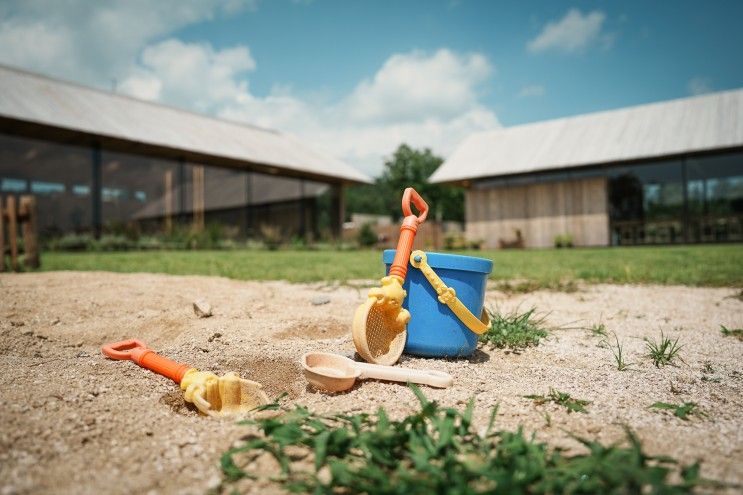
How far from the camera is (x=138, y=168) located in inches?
615

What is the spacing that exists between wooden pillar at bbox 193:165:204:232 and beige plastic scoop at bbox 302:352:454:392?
1575 cm

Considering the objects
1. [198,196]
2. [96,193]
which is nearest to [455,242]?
[198,196]

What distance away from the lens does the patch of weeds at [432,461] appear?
4.03 feet

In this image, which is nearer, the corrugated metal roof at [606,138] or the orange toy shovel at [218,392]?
the orange toy shovel at [218,392]

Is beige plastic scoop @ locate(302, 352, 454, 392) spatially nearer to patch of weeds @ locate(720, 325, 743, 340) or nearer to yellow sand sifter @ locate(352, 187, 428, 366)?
yellow sand sifter @ locate(352, 187, 428, 366)

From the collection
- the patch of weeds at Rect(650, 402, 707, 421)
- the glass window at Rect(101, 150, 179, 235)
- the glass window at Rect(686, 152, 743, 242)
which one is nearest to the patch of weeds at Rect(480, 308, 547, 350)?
the patch of weeds at Rect(650, 402, 707, 421)

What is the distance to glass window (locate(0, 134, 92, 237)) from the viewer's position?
43.1 feet

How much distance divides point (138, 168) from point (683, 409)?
16.6m

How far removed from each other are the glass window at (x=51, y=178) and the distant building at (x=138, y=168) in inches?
1.0

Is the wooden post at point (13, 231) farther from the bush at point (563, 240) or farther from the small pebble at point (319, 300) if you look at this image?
the bush at point (563, 240)

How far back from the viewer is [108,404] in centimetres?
186

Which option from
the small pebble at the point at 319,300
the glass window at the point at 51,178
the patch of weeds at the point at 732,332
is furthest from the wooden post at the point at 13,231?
the glass window at the point at 51,178

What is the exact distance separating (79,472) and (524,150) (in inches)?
864

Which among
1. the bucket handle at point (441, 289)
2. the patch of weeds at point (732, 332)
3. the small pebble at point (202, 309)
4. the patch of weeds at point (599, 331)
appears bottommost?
the patch of weeds at point (732, 332)
